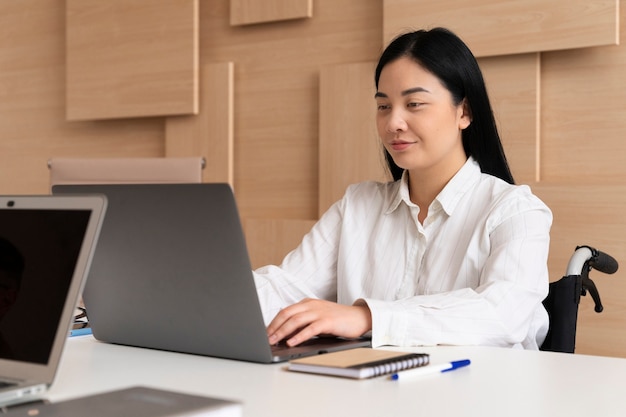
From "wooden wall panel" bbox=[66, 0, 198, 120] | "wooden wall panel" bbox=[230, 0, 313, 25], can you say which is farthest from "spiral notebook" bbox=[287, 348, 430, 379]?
"wooden wall panel" bbox=[66, 0, 198, 120]

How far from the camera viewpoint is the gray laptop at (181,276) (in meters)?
1.24

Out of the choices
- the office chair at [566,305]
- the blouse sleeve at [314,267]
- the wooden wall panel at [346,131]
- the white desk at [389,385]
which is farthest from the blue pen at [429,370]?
the wooden wall panel at [346,131]

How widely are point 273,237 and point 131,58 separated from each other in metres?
1.05

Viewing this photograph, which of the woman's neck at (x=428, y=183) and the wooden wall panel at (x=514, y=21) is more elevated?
the wooden wall panel at (x=514, y=21)

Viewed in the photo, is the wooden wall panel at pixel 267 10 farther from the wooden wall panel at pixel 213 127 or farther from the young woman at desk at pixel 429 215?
the young woman at desk at pixel 429 215

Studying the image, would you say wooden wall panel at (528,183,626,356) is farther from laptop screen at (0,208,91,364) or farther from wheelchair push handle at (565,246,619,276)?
laptop screen at (0,208,91,364)

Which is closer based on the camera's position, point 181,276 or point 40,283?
point 40,283

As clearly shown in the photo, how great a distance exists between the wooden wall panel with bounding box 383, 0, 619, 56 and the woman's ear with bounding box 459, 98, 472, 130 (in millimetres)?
842

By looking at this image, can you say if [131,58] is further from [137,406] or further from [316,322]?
[137,406]

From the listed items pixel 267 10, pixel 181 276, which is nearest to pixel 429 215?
pixel 181 276

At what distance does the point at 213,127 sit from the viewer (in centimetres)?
361

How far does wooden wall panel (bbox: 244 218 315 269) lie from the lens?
3.34 meters

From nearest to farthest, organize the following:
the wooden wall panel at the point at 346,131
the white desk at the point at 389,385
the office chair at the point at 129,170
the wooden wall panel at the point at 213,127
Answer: the white desk at the point at 389,385
the office chair at the point at 129,170
the wooden wall panel at the point at 346,131
the wooden wall panel at the point at 213,127

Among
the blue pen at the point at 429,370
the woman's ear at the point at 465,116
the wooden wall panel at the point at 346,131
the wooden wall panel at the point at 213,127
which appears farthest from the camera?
the wooden wall panel at the point at 213,127
